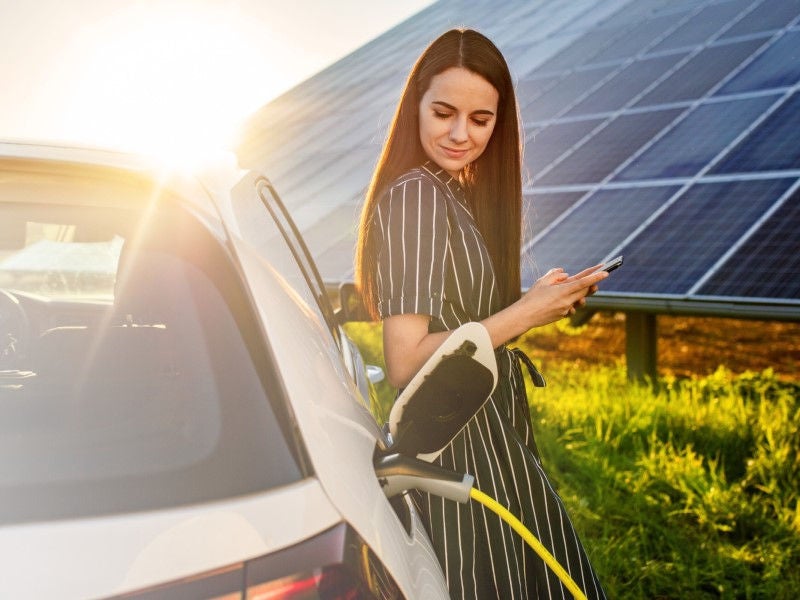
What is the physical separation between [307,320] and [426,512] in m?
0.63

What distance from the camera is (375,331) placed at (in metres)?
9.57

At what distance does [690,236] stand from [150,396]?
16.6 ft

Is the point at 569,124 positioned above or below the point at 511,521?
above

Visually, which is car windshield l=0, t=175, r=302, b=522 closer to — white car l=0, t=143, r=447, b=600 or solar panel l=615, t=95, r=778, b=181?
white car l=0, t=143, r=447, b=600

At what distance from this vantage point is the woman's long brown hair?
231cm

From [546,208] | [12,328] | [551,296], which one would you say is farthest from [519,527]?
[546,208]

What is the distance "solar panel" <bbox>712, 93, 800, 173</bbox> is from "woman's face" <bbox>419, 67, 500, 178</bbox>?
443 cm

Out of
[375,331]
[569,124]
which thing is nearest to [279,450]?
[569,124]

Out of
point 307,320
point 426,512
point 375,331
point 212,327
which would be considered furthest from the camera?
point 375,331

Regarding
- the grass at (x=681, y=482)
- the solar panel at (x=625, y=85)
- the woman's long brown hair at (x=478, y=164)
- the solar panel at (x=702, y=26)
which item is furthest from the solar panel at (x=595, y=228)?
the woman's long brown hair at (x=478, y=164)

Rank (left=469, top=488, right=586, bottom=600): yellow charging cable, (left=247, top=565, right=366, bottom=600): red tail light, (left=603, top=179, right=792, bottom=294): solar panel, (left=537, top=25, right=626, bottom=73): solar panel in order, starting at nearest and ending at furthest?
(left=247, top=565, right=366, bottom=600): red tail light
(left=469, top=488, right=586, bottom=600): yellow charging cable
(left=603, top=179, right=792, bottom=294): solar panel
(left=537, top=25, right=626, bottom=73): solar panel

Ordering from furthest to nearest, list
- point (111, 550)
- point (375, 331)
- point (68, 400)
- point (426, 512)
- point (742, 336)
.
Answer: point (742, 336), point (375, 331), point (426, 512), point (68, 400), point (111, 550)

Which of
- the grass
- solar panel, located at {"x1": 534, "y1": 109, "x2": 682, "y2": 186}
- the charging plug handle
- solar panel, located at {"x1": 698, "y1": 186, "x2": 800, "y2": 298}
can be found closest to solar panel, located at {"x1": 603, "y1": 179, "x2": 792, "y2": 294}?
solar panel, located at {"x1": 698, "y1": 186, "x2": 800, "y2": 298}

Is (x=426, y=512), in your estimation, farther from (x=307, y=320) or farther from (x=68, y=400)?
(x=68, y=400)
